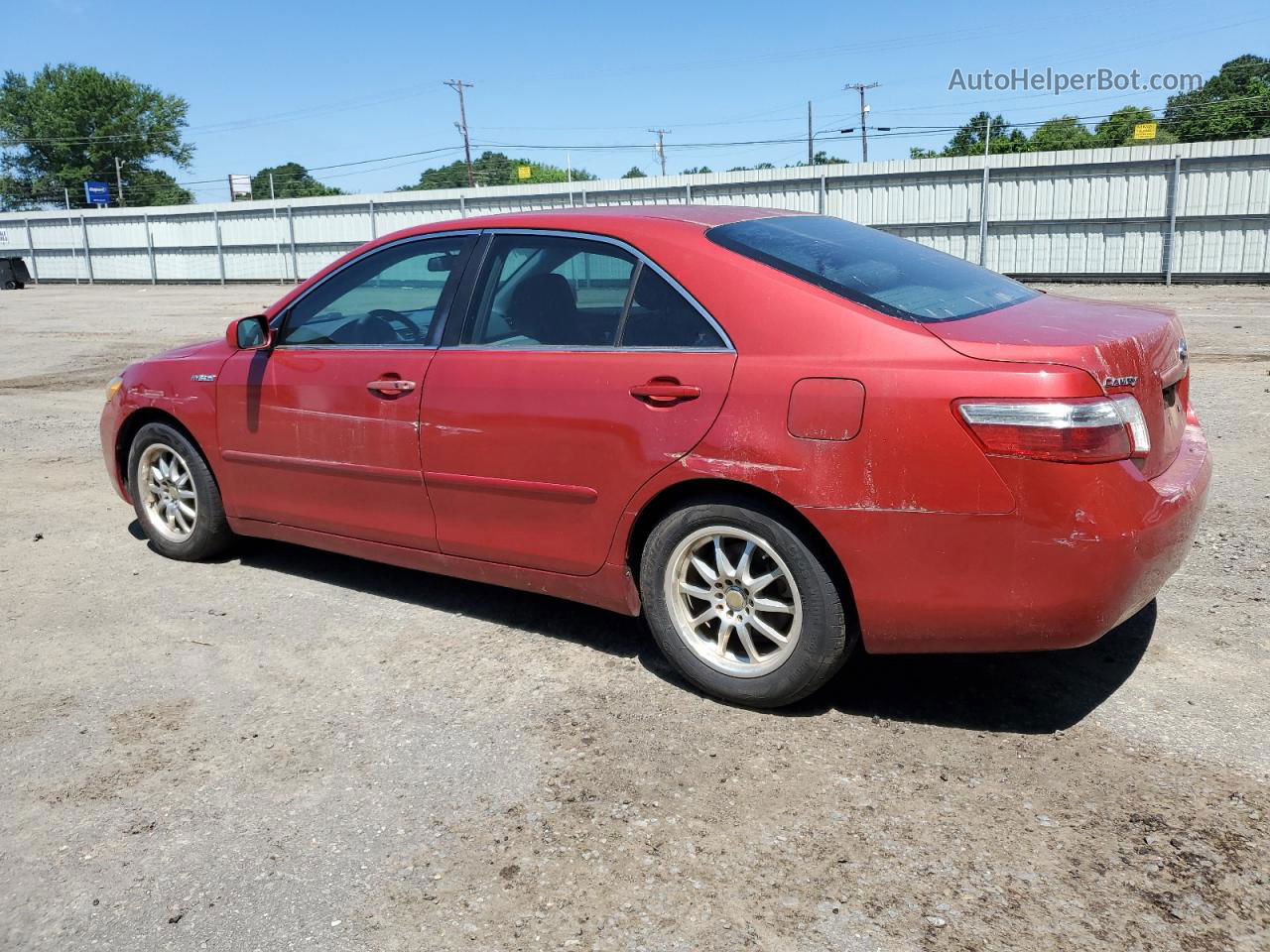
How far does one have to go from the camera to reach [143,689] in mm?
3941

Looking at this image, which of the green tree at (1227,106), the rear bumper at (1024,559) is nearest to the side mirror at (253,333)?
the rear bumper at (1024,559)

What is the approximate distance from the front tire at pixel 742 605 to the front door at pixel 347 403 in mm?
1148

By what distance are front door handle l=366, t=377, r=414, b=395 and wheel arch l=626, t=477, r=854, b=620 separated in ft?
3.81

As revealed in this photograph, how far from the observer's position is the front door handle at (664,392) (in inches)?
139

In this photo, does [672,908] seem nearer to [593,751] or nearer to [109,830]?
[593,751]

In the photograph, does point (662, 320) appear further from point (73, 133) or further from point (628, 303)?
point (73, 133)

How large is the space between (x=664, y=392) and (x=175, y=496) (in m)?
3.06

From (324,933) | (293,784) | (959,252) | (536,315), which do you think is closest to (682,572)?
(536,315)

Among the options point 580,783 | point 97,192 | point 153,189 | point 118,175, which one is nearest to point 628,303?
point 580,783

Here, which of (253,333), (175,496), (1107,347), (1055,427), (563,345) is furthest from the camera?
(175,496)

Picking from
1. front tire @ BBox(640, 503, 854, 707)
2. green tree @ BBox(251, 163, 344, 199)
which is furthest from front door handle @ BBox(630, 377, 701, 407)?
green tree @ BBox(251, 163, 344, 199)

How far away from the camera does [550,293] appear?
4.08 meters

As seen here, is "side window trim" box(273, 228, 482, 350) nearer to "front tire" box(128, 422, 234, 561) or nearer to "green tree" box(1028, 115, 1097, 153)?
"front tire" box(128, 422, 234, 561)

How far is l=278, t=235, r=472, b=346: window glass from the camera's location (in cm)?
438
